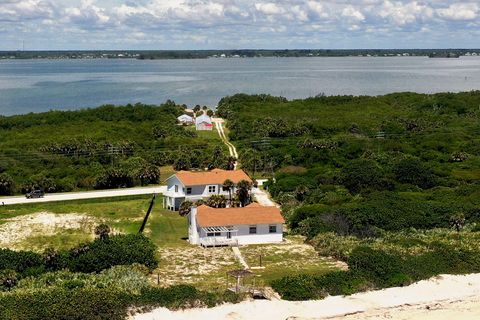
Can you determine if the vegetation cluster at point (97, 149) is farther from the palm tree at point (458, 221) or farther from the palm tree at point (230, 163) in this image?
the palm tree at point (458, 221)

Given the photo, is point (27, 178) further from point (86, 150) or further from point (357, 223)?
point (357, 223)

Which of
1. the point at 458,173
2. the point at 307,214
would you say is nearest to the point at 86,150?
the point at 307,214

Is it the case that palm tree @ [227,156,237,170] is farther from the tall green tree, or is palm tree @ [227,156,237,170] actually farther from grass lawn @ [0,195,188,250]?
the tall green tree

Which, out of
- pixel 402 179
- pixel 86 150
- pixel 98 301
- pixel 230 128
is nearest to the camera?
pixel 98 301

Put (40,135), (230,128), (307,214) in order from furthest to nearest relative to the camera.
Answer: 1. (230,128)
2. (40,135)
3. (307,214)

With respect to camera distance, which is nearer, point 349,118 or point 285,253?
point 285,253

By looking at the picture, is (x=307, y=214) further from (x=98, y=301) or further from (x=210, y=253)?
(x=98, y=301)
